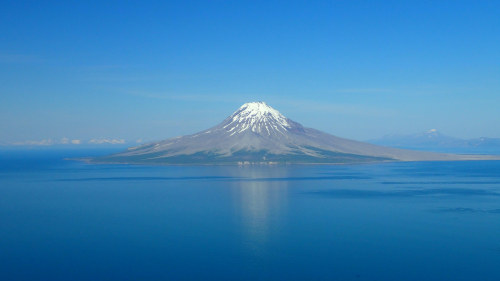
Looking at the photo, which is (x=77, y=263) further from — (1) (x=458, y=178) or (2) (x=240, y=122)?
(2) (x=240, y=122)

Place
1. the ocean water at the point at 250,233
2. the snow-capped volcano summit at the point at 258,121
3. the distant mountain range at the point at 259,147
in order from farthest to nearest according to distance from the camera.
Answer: the snow-capped volcano summit at the point at 258,121 → the distant mountain range at the point at 259,147 → the ocean water at the point at 250,233

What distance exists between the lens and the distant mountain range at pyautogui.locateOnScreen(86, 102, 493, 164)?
9650 cm

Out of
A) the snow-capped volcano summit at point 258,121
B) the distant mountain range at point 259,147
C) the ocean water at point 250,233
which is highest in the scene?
the snow-capped volcano summit at point 258,121

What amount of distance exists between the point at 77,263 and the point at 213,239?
23.4 ft

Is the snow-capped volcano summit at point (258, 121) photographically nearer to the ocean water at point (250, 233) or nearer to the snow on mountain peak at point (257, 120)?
the snow on mountain peak at point (257, 120)

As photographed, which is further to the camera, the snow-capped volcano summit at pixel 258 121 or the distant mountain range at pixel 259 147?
the snow-capped volcano summit at pixel 258 121

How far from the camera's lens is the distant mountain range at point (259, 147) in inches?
3799

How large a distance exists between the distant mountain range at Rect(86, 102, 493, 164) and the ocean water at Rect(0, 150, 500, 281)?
154 feet

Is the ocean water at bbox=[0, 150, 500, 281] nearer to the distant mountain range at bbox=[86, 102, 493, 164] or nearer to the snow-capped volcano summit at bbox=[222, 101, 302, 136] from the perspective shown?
the distant mountain range at bbox=[86, 102, 493, 164]

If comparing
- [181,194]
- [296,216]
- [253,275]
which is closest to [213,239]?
[253,275]

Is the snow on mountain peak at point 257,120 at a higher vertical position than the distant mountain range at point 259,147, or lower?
higher

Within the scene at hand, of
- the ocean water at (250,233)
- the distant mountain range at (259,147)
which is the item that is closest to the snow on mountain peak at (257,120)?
the distant mountain range at (259,147)

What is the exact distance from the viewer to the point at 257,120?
399 ft

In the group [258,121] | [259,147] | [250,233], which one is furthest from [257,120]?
[250,233]
